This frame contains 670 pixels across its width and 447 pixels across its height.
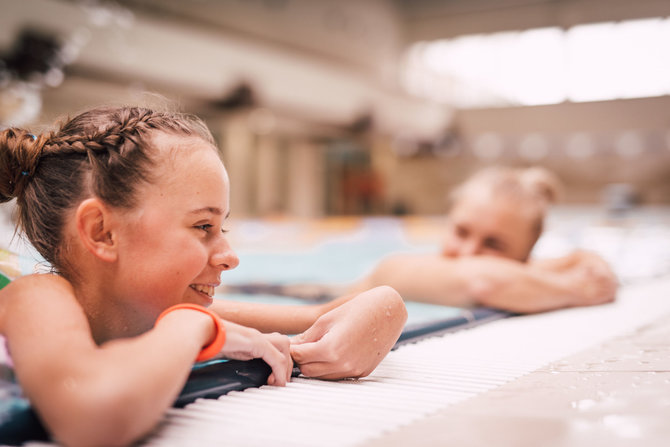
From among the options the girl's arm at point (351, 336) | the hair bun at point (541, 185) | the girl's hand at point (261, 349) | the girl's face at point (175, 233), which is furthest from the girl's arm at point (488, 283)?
the girl's face at point (175, 233)

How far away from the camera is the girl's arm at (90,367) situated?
26.5 inches

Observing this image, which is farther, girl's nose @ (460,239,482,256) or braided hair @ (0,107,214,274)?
girl's nose @ (460,239,482,256)

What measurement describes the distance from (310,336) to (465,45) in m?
15.5

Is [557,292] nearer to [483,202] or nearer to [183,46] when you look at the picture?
[483,202]

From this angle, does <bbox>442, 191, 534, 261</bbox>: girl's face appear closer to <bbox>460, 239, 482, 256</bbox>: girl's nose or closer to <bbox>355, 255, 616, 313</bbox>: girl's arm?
<bbox>460, 239, 482, 256</bbox>: girl's nose

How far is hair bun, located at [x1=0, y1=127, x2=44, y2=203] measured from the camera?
97 cm

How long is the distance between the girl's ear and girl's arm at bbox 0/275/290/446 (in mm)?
94

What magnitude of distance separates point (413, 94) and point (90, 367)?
1408cm

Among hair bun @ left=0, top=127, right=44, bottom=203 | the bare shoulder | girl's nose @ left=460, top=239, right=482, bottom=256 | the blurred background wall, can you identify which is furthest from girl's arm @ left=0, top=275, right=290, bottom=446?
the blurred background wall

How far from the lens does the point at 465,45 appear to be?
15.5 meters

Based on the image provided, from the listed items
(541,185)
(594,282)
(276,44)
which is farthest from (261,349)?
(276,44)

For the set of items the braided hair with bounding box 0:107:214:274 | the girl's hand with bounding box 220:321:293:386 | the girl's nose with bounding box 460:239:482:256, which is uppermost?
the braided hair with bounding box 0:107:214:274

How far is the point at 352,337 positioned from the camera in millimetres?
1026

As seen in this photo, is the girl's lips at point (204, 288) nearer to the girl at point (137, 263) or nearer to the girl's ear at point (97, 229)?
the girl at point (137, 263)
